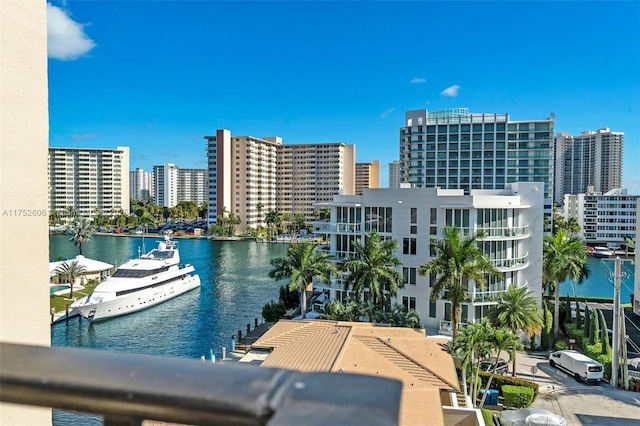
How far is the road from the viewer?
17.9 metres

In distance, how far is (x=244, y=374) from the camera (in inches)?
38.2

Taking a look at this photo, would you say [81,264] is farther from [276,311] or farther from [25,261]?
[25,261]

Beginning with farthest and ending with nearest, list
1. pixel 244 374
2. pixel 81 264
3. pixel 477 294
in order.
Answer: pixel 81 264
pixel 477 294
pixel 244 374

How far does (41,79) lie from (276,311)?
93.4ft

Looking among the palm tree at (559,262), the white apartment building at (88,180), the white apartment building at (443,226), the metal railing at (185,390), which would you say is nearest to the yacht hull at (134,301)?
the white apartment building at (443,226)

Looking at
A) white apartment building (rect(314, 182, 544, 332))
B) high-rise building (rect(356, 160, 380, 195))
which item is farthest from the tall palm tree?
high-rise building (rect(356, 160, 380, 195))

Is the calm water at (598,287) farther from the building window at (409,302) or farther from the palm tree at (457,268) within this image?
the palm tree at (457,268)

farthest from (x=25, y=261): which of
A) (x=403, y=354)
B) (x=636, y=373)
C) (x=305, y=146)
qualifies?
(x=305, y=146)

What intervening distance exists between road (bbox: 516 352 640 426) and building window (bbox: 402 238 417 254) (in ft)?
26.2

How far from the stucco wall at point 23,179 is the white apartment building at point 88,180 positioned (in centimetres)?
13171

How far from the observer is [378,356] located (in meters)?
16.2

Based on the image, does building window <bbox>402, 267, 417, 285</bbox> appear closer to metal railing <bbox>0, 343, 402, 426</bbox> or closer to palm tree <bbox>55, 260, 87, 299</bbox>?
metal railing <bbox>0, 343, 402, 426</bbox>

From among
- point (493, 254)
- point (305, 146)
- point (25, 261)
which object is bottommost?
point (493, 254)

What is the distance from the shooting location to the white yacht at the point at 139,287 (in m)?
35.7
